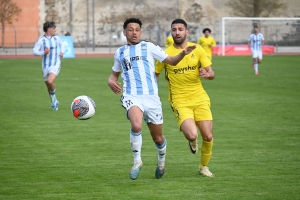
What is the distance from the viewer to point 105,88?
24031 mm

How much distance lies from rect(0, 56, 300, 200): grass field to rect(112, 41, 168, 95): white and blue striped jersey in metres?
1.23

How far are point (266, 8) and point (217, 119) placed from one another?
45804mm

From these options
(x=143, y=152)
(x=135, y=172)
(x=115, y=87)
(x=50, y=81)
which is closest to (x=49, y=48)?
(x=50, y=81)

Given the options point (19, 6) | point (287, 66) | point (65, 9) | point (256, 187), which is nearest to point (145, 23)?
point (65, 9)

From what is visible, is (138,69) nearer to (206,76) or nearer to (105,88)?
(206,76)

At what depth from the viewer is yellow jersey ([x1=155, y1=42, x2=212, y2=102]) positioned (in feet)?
31.1

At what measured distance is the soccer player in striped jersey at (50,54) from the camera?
1772 cm

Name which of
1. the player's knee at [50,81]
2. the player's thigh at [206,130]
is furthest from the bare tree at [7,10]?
the player's thigh at [206,130]

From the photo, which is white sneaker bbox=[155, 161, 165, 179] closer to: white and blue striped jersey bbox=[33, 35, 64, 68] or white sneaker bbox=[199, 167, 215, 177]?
white sneaker bbox=[199, 167, 215, 177]

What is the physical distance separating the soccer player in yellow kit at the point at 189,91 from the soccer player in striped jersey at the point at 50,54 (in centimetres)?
847

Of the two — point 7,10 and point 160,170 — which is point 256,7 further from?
point 160,170

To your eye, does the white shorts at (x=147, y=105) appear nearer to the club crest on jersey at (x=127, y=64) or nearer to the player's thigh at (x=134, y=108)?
the player's thigh at (x=134, y=108)

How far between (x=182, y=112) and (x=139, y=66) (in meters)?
0.99

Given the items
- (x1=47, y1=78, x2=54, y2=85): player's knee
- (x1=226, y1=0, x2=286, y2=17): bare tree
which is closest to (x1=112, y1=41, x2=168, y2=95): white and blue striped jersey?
(x1=47, y1=78, x2=54, y2=85): player's knee
